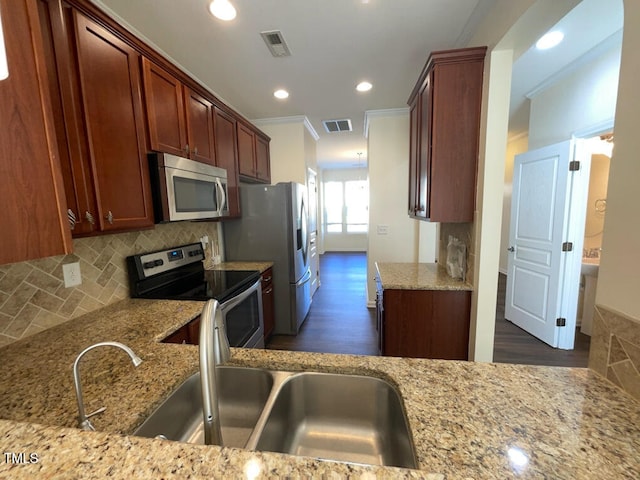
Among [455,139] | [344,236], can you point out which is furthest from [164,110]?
[344,236]

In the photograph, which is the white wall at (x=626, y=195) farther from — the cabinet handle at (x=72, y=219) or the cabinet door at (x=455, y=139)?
the cabinet handle at (x=72, y=219)

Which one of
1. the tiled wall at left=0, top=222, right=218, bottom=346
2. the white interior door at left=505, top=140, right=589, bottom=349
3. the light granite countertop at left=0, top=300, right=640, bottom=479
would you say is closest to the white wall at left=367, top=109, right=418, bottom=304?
the white interior door at left=505, top=140, right=589, bottom=349

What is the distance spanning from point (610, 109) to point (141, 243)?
412cm

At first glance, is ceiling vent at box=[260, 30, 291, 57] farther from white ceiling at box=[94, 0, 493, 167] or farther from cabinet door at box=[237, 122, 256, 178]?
cabinet door at box=[237, 122, 256, 178]

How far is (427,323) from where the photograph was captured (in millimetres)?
1962

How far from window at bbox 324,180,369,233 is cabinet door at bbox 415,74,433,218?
6.08 metres

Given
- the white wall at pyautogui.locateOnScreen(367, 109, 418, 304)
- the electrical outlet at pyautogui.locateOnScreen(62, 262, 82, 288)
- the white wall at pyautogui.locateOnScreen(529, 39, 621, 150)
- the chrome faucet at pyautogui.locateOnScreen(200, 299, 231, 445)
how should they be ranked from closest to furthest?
the chrome faucet at pyautogui.locateOnScreen(200, 299, 231, 445) → the electrical outlet at pyautogui.locateOnScreen(62, 262, 82, 288) → the white wall at pyautogui.locateOnScreen(529, 39, 621, 150) → the white wall at pyautogui.locateOnScreen(367, 109, 418, 304)

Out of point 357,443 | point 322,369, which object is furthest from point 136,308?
point 357,443

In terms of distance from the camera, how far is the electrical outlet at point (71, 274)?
56.8 inches

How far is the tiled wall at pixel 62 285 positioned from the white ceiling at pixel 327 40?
4.84 ft

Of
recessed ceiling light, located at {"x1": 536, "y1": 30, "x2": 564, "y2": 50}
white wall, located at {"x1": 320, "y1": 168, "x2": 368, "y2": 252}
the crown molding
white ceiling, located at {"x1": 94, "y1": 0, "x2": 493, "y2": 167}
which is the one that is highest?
recessed ceiling light, located at {"x1": 536, "y1": 30, "x2": 564, "y2": 50}

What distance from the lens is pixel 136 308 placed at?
162 cm

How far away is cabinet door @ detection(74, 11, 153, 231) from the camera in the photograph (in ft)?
4.23

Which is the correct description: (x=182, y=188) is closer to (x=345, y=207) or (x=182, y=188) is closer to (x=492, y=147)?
(x=492, y=147)
